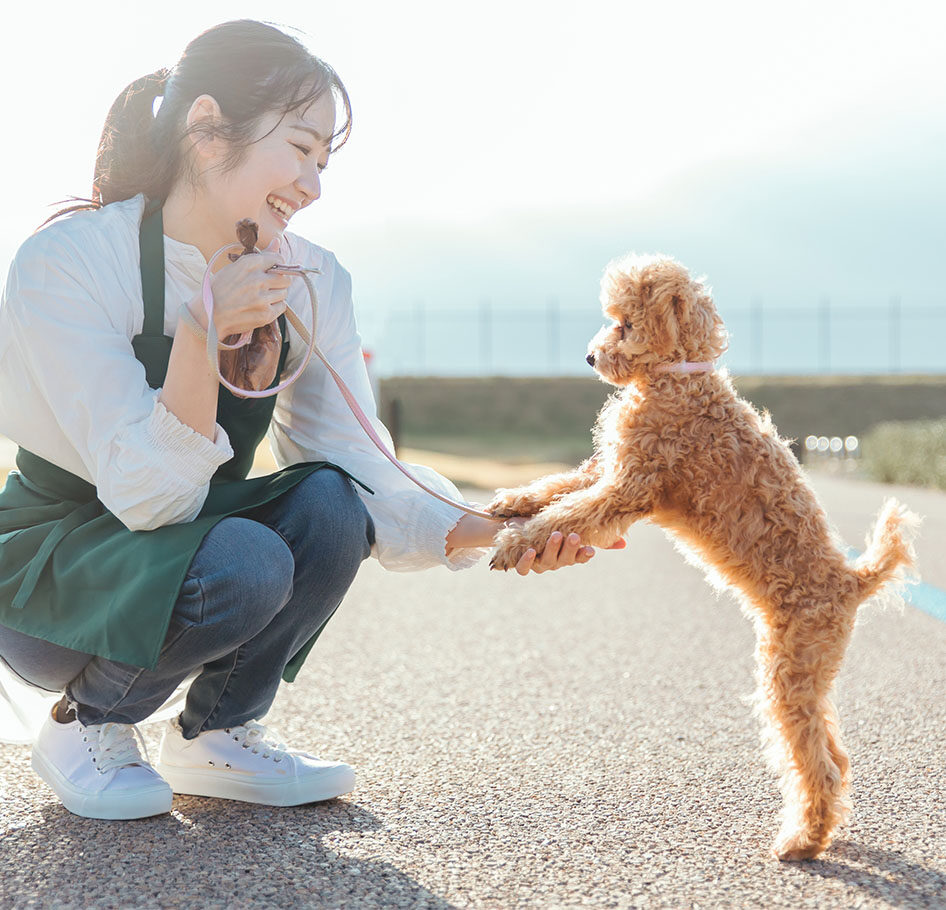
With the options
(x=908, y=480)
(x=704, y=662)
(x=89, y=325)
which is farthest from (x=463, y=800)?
(x=908, y=480)

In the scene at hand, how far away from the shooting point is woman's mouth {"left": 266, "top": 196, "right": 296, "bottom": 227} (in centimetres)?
273

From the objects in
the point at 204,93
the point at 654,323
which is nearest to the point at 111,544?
the point at 204,93

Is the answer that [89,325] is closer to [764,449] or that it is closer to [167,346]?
[167,346]

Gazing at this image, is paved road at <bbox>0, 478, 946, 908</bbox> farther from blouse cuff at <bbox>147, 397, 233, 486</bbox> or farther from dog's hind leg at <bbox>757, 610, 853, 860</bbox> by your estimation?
blouse cuff at <bbox>147, 397, 233, 486</bbox>

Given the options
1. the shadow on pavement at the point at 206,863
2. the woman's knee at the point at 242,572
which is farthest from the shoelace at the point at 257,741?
the woman's knee at the point at 242,572

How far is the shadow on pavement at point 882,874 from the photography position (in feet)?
7.43

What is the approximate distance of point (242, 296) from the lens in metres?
2.48

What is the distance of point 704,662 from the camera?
179 inches

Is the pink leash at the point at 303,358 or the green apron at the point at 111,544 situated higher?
the pink leash at the point at 303,358

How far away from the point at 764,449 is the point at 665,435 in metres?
0.22

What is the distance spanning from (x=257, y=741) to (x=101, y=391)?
3.28 ft

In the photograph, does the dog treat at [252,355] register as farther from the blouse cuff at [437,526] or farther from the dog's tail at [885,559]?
the dog's tail at [885,559]

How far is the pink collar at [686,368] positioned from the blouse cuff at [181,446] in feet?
3.43

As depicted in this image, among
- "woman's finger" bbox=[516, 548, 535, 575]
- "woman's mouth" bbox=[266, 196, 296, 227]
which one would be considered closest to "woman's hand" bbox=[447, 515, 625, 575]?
"woman's finger" bbox=[516, 548, 535, 575]
